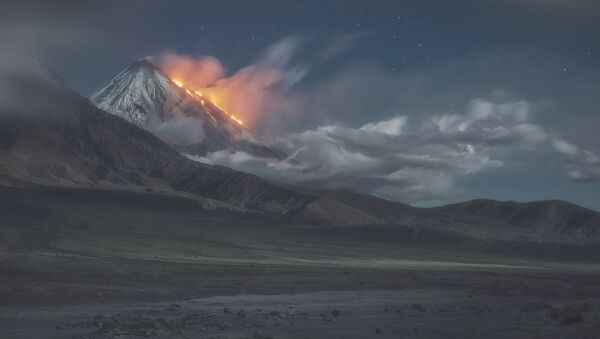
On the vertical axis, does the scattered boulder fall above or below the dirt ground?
above

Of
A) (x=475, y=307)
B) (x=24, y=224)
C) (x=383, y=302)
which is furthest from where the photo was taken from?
(x=24, y=224)

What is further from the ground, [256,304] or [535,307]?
[535,307]

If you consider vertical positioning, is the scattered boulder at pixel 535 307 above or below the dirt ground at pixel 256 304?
above

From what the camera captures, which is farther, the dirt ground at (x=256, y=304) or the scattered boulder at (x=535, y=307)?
the scattered boulder at (x=535, y=307)

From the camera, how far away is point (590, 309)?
50.6m

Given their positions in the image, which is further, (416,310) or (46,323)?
(416,310)

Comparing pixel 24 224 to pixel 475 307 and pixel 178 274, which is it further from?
pixel 475 307

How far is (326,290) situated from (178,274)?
21.8m

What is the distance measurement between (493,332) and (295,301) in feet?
73.6

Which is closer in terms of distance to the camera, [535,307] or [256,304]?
[535,307]

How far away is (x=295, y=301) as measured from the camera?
57688 millimetres

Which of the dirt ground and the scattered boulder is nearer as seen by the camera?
the dirt ground

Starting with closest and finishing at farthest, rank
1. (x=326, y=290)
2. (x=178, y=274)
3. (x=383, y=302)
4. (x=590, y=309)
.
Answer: (x=590, y=309), (x=383, y=302), (x=326, y=290), (x=178, y=274)

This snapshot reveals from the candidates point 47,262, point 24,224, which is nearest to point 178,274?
point 47,262
